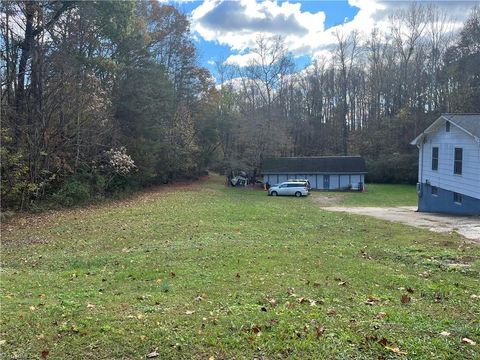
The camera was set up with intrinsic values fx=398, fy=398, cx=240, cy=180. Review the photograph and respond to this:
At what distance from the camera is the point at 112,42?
3084 centimetres

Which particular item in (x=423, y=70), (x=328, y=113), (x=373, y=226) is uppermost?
(x=423, y=70)

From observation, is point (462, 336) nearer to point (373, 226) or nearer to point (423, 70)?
point (373, 226)

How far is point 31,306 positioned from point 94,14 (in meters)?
22.3

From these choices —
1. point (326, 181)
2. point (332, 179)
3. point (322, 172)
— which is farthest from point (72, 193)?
point (332, 179)

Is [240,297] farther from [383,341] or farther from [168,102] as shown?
[168,102]

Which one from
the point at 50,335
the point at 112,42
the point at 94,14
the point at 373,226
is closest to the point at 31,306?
the point at 50,335

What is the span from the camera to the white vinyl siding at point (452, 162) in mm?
19406

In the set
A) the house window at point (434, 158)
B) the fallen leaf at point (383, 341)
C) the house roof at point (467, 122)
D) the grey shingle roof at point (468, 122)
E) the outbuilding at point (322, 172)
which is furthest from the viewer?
the outbuilding at point (322, 172)

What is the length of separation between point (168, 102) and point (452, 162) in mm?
25277

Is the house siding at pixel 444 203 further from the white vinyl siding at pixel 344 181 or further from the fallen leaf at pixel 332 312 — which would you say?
the white vinyl siding at pixel 344 181

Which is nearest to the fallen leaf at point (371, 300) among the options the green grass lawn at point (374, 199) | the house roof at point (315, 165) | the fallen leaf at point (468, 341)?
the fallen leaf at point (468, 341)

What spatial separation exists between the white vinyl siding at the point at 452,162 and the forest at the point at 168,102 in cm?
1987

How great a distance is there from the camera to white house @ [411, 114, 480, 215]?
19594mm

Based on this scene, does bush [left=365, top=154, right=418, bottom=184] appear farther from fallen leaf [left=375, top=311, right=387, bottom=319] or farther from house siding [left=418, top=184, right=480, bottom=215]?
fallen leaf [left=375, top=311, right=387, bottom=319]
